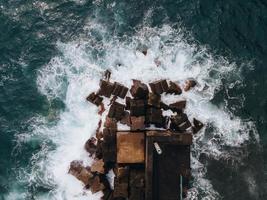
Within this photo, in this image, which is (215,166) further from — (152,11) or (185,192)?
(152,11)

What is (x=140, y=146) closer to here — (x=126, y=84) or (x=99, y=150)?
(x=99, y=150)

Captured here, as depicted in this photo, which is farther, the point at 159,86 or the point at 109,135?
the point at 159,86

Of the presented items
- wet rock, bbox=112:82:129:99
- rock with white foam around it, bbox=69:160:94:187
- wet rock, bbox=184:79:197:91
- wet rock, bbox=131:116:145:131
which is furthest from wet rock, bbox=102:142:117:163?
wet rock, bbox=184:79:197:91

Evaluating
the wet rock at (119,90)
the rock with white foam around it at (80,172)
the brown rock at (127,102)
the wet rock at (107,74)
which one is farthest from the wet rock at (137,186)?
the wet rock at (107,74)

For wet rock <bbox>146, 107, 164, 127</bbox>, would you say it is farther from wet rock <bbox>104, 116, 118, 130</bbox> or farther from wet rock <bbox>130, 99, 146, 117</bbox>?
wet rock <bbox>104, 116, 118, 130</bbox>

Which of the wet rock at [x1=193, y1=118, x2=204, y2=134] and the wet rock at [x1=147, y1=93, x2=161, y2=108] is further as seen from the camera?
the wet rock at [x1=193, y1=118, x2=204, y2=134]

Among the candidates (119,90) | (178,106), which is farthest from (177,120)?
(119,90)
